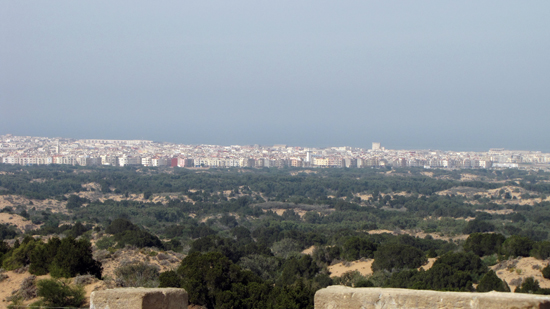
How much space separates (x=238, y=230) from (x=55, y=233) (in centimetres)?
1202

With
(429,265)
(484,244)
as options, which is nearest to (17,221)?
(429,265)

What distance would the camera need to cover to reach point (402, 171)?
9912 cm

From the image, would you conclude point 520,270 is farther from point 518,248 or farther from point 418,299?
point 418,299

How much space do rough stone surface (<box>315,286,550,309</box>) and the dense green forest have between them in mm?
6551

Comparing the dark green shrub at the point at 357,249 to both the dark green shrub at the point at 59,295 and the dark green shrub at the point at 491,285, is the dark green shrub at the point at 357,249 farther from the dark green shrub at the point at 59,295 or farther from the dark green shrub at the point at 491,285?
the dark green shrub at the point at 59,295

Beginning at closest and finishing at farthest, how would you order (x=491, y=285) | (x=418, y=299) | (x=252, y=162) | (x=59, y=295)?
(x=418, y=299), (x=59, y=295), (x=491, y=285), (x=252, y=162)

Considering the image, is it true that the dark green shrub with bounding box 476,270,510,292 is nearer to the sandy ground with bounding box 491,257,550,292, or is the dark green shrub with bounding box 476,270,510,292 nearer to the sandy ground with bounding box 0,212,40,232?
the sandy ground with bounding box 491,257,550,292

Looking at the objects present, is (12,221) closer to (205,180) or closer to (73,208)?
(73,208)

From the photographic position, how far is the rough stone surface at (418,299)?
3379mm

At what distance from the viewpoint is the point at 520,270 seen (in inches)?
613

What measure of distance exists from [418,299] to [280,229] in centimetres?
3365

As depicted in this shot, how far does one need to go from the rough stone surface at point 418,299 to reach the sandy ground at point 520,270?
1269 cm

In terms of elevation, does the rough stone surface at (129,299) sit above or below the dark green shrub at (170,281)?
above

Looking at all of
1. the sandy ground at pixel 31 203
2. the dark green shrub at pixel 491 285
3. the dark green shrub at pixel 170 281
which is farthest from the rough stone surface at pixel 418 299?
the sandy ground at pixel 31 203
